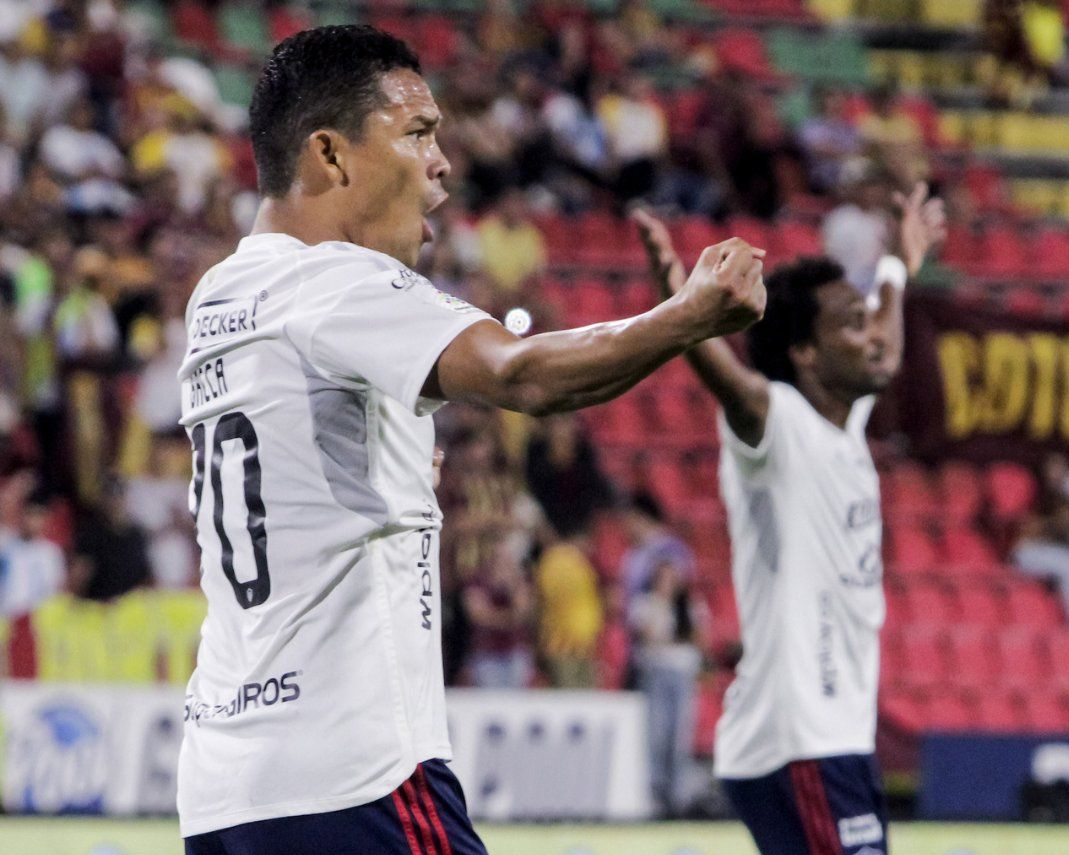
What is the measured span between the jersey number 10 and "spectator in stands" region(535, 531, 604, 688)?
674 cm

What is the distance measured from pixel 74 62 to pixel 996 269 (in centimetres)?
796

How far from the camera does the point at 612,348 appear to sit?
2.47 m

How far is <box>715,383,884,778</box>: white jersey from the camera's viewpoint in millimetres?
4652

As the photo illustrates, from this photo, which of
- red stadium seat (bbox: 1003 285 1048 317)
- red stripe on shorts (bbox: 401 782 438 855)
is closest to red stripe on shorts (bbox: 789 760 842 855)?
red stripe on shorts (bbox: 401 782 438 855)

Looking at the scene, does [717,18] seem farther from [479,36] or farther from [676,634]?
[676,634]

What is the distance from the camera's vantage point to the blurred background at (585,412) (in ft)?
27.7

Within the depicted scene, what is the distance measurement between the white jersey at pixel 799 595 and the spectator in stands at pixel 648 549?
4.63 meters

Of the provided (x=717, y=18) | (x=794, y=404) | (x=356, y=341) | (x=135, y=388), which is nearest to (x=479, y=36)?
(x=717, y=18)

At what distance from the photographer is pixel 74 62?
12234 mm

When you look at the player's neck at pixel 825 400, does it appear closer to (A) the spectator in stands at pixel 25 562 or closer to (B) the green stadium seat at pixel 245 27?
(A) the spectator in stands at pixel 25 562

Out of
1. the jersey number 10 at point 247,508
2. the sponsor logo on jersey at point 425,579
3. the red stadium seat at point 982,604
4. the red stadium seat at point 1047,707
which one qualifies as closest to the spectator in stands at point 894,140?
the red stadium seat at point 982,604

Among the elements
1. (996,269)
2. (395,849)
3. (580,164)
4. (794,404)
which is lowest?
(395,849)

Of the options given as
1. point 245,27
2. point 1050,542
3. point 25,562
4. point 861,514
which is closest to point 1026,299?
point 1050,542

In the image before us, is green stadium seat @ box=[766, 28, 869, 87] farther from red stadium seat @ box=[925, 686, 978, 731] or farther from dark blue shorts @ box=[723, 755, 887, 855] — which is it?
dark blue shorts @ box=[723, 755, 887, 855]
